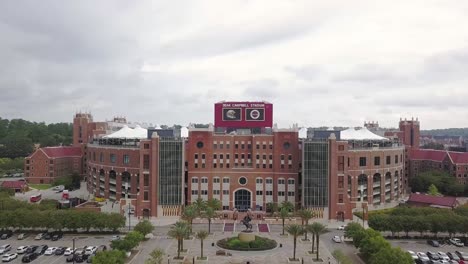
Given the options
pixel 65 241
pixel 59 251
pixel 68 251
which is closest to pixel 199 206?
pixel 65 241

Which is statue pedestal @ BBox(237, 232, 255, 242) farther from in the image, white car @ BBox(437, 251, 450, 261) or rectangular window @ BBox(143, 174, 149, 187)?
rectangular window @ BBox(143, 174, 149, 187)

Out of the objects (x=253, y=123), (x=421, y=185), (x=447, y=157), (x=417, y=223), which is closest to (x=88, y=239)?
(x=253, y=123)

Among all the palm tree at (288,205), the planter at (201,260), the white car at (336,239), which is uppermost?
the palm tree at (288,205)

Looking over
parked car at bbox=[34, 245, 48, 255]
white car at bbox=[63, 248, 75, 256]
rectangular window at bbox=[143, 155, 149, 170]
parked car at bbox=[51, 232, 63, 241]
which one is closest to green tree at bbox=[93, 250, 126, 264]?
white car at bbox=[63, 248, 75, 256]

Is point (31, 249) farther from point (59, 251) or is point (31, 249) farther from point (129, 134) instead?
point (129, 134)

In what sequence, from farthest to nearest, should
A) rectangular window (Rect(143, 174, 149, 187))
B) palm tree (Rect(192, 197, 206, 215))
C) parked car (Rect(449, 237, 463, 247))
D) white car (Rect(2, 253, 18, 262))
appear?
rectangular window (Rect(143, 174, 149, 187)), palm tree (Rect(192, 197, 206, 215)), parked car (Rect(449, 237, 463, 247)), white car (Rect(2, 253, 18, 262))

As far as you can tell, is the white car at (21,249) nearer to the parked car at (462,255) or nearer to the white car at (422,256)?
the white car at (422,256)

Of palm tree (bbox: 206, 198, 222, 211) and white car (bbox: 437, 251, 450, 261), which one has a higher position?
palm tree (bbox: 206, 198, 222, 211)

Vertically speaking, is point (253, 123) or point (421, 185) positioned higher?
point (253, 123)

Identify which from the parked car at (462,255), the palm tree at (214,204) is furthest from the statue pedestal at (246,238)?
the parked car at (462,255)

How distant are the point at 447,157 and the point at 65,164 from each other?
457ft

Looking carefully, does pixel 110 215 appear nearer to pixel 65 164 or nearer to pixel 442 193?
pixel 65 164

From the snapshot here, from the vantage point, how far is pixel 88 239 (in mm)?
86812

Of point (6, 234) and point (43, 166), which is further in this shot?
point (43, 166)
